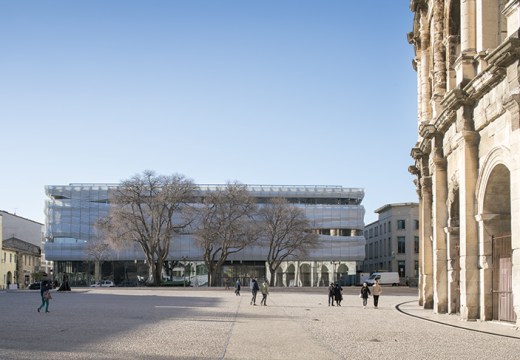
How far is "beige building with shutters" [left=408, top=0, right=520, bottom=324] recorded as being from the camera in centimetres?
2100

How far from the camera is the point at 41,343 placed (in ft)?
56.9

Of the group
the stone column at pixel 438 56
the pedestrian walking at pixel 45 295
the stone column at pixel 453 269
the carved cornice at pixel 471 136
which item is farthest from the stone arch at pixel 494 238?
the pedestrian walking at pixel 45 295

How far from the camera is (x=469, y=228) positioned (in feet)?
85.5

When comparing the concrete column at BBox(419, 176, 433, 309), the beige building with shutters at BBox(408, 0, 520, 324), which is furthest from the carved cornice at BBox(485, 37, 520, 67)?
the concrete column at BBox(419, 176, 433, 309)

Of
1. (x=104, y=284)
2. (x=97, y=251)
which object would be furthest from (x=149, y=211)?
(x=104, y=284)

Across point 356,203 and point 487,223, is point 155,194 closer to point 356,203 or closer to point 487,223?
point 356,203

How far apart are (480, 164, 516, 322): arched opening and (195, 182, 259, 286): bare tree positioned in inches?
2313

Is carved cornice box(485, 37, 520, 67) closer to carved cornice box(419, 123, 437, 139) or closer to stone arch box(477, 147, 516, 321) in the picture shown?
stone arch box(477, 147, 516, 321)

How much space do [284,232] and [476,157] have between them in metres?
63.6

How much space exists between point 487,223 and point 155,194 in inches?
2435

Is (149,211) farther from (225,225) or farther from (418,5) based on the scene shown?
(418,5)

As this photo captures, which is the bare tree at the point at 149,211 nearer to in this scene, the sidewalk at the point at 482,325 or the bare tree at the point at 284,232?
the bare tree at the point at 284,232

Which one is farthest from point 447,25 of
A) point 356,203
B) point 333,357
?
point 356,203

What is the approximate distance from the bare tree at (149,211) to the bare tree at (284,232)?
9.53m
